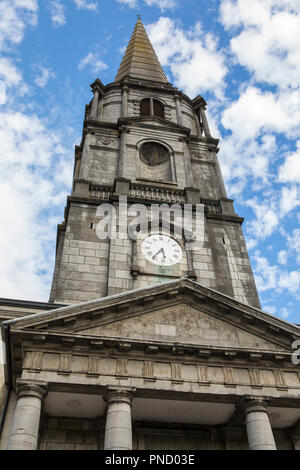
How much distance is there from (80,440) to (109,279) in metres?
7.18

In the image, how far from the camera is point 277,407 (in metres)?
13.9

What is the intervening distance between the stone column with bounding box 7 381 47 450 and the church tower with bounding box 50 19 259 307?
6265mm

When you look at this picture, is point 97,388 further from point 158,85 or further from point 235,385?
point 158,85

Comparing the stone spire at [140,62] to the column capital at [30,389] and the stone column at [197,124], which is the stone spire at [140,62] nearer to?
the stone column at [197,124]

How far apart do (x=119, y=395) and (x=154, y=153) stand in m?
18.4

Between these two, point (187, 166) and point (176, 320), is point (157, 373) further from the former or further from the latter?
point (187, 166)

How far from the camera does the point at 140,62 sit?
1497 inches

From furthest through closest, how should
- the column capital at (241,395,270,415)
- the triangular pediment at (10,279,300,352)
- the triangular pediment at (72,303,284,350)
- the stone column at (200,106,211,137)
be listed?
the stone column at (200,106,211,137) → the triangular pediment at (72,303,284,350) → the triangular pediment at (10,279,300,352) → the column capital at (241,395,270,415)

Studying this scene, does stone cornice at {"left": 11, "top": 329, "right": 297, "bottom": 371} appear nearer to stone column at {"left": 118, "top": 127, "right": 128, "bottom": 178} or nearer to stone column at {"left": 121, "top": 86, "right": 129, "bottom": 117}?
stone column at {"left": 118, "top": 127, "right": 128, "bottom": 178}

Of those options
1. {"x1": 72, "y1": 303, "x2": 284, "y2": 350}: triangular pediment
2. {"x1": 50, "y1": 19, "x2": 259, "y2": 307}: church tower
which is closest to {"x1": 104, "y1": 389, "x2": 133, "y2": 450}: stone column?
{"x1": 72, "y1": 303, "x2": 284, "y2": 350}: triangular pediment

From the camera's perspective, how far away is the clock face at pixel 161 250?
20.8 m

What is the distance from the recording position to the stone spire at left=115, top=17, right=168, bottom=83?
118 feet
